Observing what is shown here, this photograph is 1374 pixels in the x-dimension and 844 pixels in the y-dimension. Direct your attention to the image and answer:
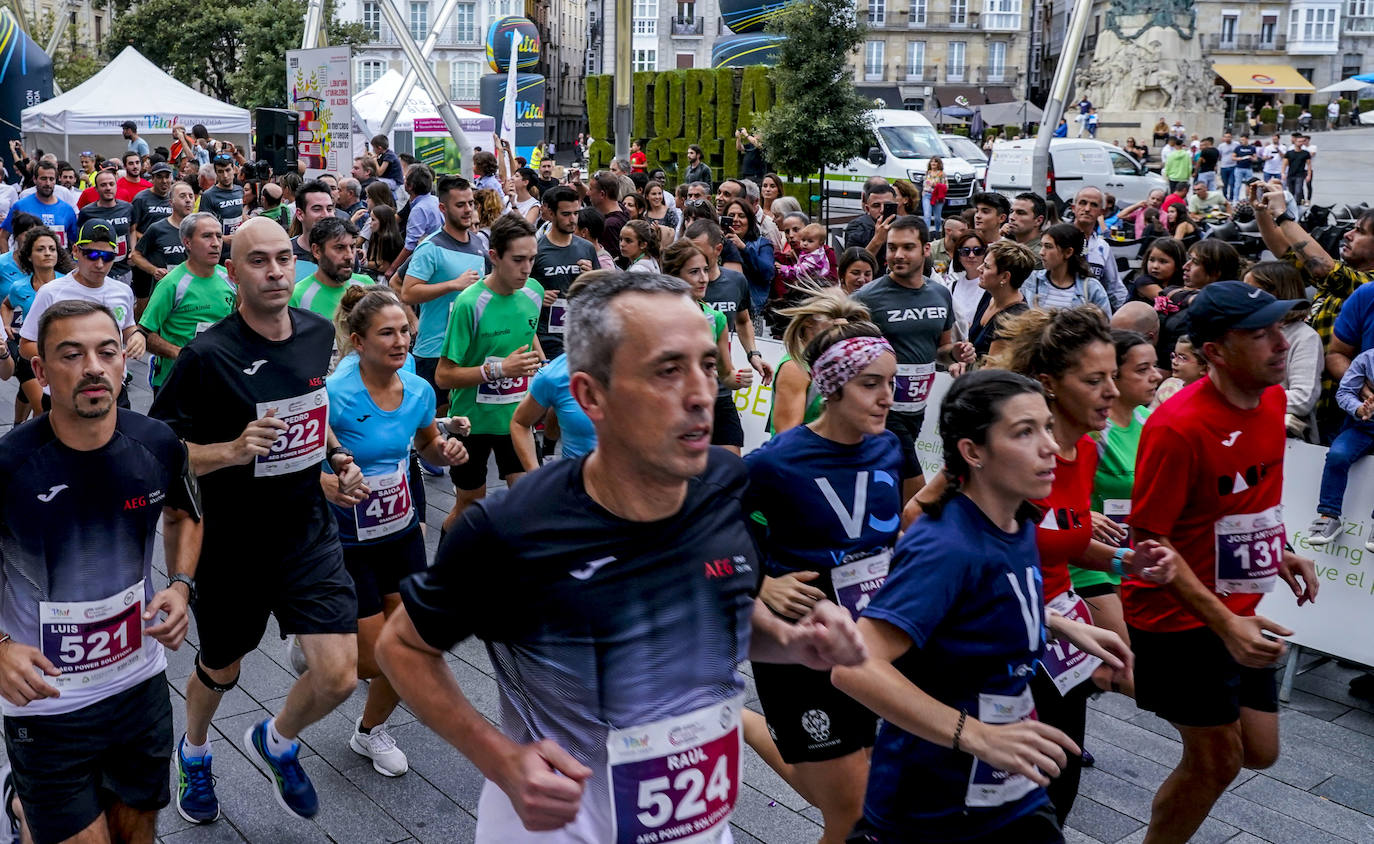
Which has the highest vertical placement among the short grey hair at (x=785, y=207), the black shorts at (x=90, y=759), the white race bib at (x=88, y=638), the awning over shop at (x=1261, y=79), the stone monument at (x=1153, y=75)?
the awning over shop at (x=1261, y=79)

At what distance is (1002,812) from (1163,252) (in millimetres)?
6959

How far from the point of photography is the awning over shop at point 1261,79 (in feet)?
245

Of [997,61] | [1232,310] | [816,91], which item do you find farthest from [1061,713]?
[997,61]

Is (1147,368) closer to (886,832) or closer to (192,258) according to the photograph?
(886,832)

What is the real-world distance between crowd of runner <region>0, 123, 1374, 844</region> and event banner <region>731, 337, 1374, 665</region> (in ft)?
1.43

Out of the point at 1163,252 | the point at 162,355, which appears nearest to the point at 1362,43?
the point at 1163,252

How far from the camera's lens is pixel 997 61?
272 feet

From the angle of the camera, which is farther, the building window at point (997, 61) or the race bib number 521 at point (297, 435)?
the building window at point (997, 61)

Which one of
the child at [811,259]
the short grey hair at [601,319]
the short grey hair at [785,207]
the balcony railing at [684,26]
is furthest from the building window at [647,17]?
the short grey hair at [601,319]

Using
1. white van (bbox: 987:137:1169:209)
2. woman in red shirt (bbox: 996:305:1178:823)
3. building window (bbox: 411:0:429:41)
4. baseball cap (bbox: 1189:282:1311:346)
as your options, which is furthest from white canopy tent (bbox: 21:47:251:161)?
building window (bbox: 411:0:429:41)

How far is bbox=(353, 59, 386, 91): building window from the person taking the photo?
282ft

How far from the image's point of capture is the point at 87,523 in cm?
357

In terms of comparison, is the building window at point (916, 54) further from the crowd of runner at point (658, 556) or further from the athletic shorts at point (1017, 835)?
the athletic shorts at point (1017, 835)

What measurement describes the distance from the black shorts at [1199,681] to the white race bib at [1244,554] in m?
0.19
